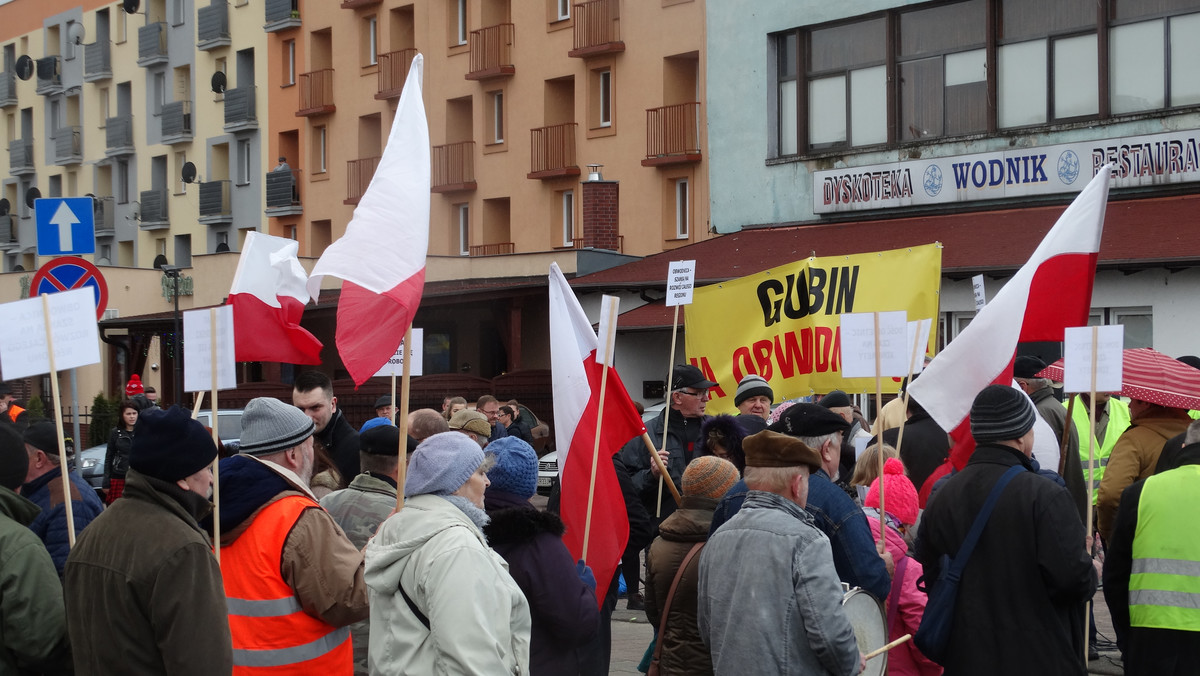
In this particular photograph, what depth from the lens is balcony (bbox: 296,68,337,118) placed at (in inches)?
1571

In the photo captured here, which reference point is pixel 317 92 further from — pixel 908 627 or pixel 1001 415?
pixel 1001 415

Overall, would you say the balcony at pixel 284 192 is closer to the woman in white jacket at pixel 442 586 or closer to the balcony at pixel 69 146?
the balcony at pixel 69 146

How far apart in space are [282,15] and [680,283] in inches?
1266

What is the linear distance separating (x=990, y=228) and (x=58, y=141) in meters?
42.9

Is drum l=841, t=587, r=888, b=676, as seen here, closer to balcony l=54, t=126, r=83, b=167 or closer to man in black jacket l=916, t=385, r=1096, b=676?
man in black jacket l=916, t=385, r=1096, b=676

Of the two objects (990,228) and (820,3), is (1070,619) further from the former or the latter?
(820,3)

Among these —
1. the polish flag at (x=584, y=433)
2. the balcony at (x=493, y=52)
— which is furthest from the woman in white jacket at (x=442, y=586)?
the balcony at (x=493, y=52)

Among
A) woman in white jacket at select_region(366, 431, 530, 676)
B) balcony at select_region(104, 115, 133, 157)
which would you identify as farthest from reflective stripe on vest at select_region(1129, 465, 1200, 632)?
balcony at select_region(104, 115, 133, 157)

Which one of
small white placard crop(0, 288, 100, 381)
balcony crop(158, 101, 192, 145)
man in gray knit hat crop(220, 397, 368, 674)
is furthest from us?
balcony crop(158, 101, 192, 145)

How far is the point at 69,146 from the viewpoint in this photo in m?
53.0

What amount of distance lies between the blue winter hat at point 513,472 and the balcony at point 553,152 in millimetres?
26010

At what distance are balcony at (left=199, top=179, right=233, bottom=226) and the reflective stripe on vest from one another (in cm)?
4192

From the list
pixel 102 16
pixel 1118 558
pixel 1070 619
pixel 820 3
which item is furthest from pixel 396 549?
pixel 102 16

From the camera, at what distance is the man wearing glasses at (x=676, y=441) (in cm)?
950
